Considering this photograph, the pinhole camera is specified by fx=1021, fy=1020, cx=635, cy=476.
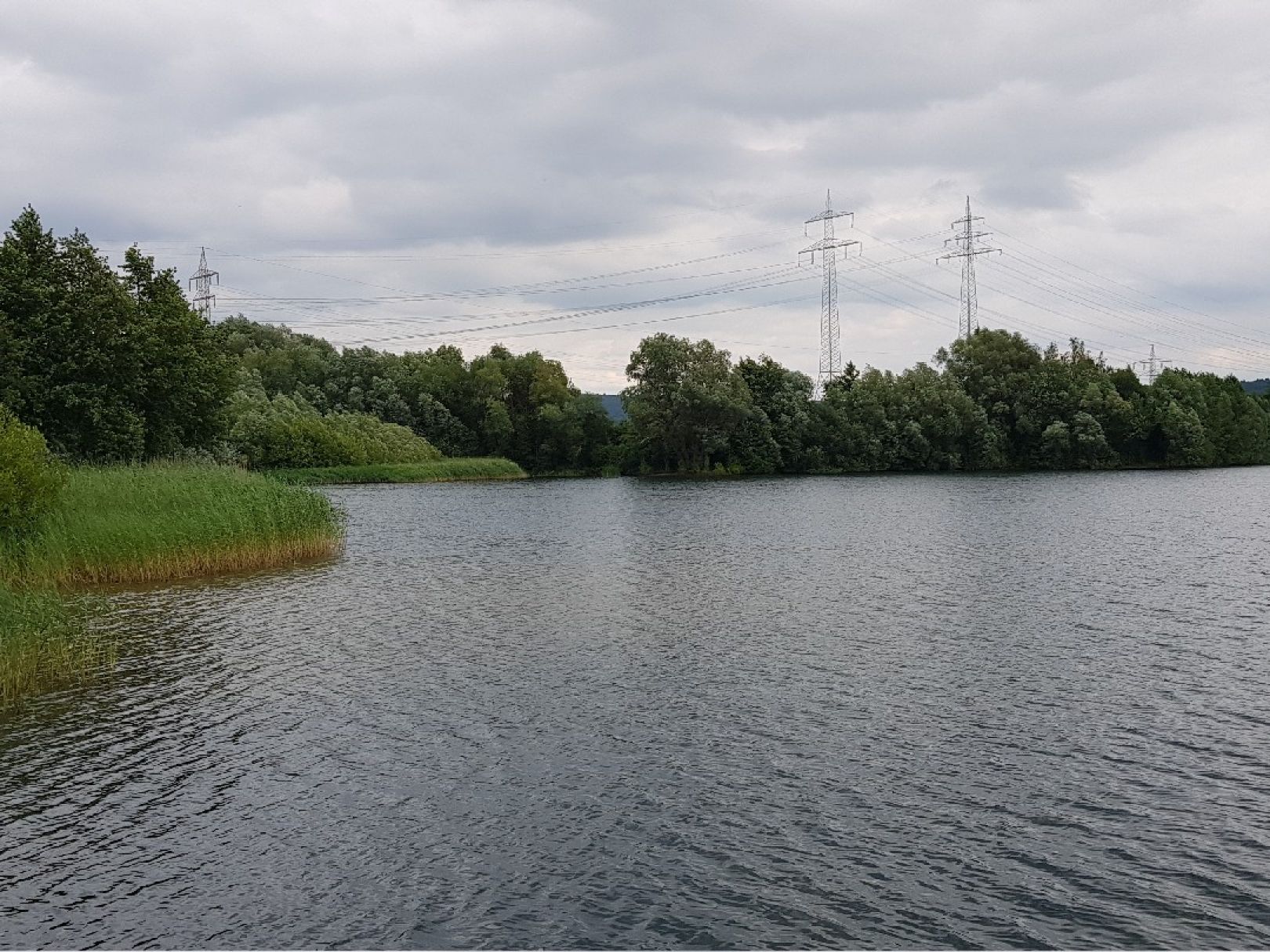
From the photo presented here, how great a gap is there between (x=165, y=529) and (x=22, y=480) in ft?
19.7

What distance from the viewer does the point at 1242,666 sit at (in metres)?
Answer: 21.3

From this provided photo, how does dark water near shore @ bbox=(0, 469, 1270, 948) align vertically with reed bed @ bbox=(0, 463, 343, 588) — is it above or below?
below

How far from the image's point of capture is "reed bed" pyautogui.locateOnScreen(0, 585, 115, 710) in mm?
19672

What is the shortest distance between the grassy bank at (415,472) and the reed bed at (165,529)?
4379cm

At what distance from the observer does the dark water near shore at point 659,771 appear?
11102 mm

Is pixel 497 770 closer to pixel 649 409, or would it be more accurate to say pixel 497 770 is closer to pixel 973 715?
pixel 973 715

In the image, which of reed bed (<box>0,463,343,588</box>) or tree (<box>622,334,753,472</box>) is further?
tree (<box>622,334,753,472</box>)

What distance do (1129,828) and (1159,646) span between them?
1193 cm

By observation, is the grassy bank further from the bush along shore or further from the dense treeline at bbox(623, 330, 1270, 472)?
the bush along shore

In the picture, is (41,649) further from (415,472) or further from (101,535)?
(415,472)

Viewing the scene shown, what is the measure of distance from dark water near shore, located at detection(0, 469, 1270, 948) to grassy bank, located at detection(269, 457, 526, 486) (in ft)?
207

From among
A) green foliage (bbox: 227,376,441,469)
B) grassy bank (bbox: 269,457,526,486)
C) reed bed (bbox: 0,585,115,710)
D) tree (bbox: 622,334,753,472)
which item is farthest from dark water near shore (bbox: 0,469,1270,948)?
tree (bbox: 622,334,753,472)

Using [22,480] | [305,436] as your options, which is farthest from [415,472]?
[22,480]

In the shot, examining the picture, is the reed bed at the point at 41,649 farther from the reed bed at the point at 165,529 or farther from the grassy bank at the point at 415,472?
the grassy bank at the point at 415,472
